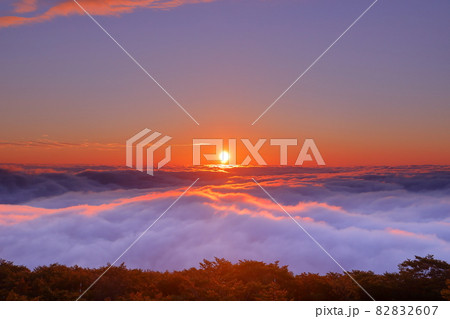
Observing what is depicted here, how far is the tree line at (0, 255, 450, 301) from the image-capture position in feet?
54.6

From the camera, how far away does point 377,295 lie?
18.6 metres

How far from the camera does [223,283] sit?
1686 centimetres

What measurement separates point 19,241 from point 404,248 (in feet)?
250

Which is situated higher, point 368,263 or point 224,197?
point 224,197

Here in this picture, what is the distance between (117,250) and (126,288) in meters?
64.5

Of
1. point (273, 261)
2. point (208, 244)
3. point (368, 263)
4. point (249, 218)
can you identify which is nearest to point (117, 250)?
point (208, 244)

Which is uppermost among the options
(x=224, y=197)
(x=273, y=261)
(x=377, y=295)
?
(x=224, y=197)

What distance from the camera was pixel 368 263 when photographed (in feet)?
236

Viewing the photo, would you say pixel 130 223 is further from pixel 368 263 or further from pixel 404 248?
pixel 404 248

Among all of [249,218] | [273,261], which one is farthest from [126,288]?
[249,218]

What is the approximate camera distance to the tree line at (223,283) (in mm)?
16656
